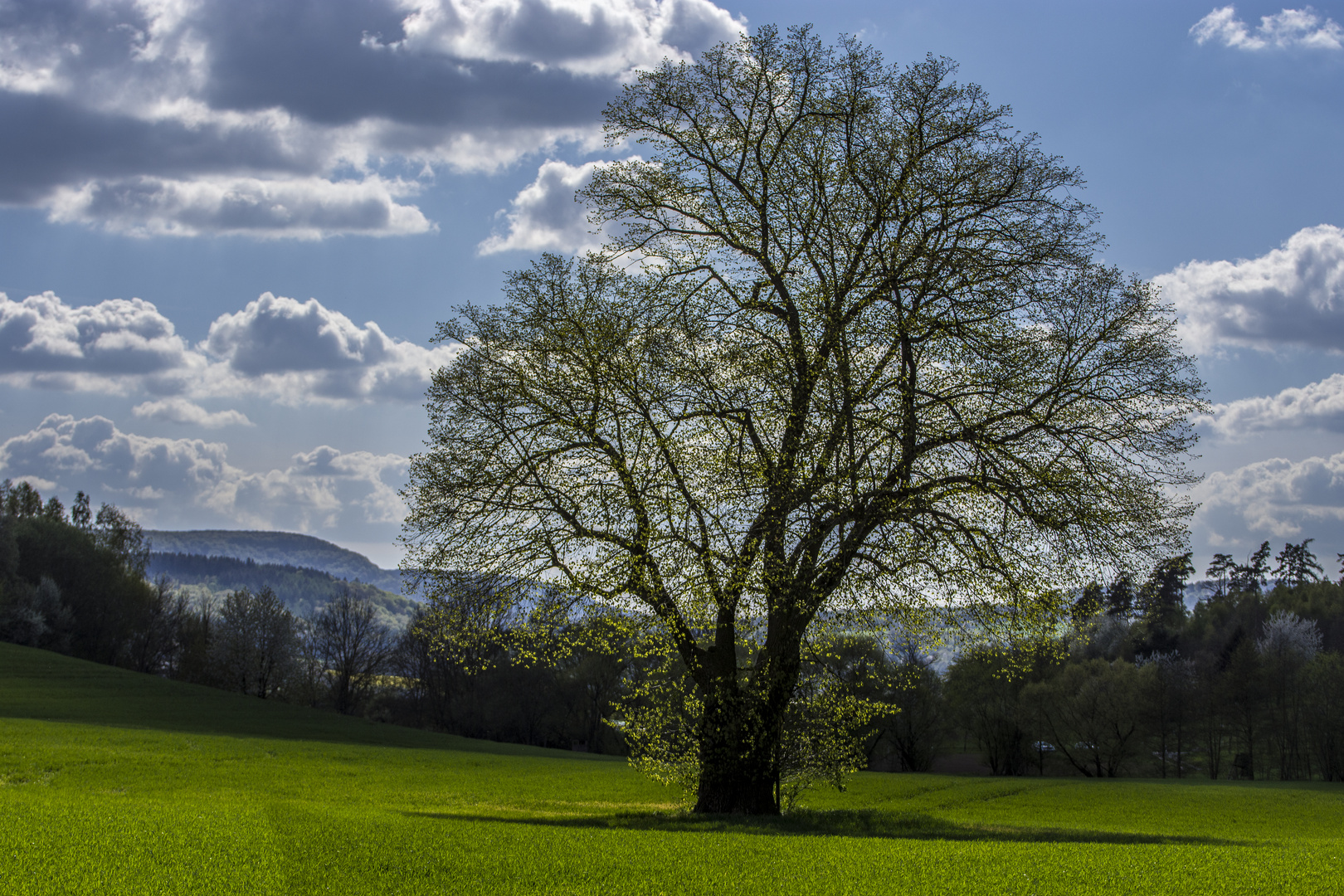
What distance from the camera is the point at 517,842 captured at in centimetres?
1306

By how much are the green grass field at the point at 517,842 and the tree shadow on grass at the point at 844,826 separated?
11 cm

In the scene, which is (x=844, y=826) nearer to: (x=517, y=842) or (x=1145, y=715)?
(x=517, y=842)

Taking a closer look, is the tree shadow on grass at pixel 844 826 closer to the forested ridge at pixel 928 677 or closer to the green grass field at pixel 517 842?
the green grass field at pixel 517 842

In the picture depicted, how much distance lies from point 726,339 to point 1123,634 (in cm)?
8867

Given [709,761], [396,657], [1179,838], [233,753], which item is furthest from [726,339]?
[396,657]

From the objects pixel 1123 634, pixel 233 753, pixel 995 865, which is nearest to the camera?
pixel 995 865

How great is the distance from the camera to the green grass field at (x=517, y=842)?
1025cm

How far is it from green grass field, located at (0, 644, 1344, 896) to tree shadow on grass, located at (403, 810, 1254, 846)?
0.11 m

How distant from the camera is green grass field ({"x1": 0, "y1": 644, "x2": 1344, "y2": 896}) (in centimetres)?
1025

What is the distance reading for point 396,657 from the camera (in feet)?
315

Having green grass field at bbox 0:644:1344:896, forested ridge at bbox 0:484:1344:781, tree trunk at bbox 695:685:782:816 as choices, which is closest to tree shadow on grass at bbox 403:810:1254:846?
green grass field at bbox 0:644:1344:896

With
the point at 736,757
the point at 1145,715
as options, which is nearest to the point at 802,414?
the point at 736,757

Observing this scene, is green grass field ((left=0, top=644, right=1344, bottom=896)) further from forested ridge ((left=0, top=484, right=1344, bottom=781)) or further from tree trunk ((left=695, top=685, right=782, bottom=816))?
forested ridge ((left=0, top=484, right=1344, bottom=781))

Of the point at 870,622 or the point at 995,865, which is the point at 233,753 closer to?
the point at 870,622
